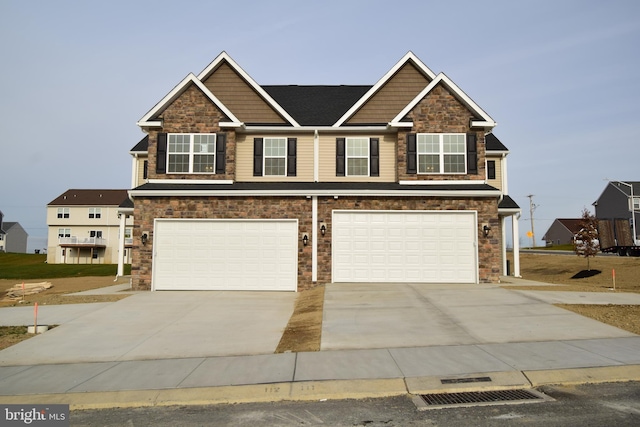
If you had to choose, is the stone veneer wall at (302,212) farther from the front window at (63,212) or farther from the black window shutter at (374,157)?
the front window at (63,212)

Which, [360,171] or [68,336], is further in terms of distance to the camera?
[360,171]

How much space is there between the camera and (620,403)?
609cm

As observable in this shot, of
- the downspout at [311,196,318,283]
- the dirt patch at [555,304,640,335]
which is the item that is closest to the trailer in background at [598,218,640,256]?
the dirt patch at [555,304,640,335]

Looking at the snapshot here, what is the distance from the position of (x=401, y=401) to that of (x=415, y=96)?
1596 cm

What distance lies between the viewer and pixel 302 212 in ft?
57.5

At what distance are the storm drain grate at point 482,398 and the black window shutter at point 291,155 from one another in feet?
45.6

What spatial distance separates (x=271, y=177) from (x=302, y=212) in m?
2.86

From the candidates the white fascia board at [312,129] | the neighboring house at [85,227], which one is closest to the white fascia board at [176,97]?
the white fascia board at [312,129]

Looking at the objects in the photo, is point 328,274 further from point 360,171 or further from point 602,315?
point 602,315

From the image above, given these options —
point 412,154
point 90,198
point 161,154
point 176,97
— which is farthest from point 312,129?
point 90,198

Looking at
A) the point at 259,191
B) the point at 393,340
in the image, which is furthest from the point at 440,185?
the point at 393,340

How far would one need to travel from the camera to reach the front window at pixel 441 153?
61.0ft

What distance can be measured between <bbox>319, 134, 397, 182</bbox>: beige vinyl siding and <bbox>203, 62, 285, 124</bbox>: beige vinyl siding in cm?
227

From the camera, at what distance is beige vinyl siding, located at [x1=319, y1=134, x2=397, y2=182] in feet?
63.3
